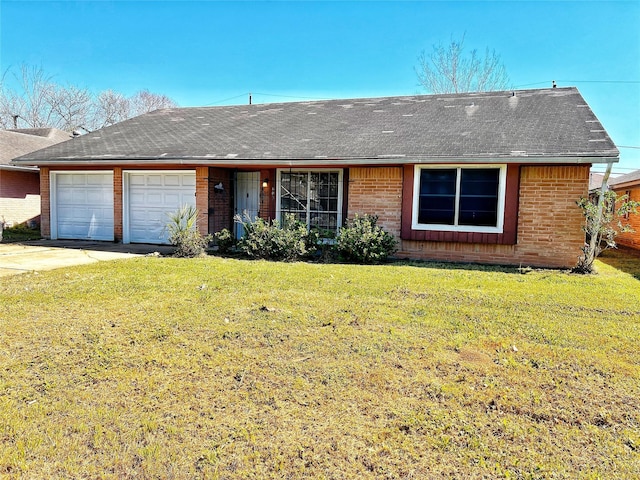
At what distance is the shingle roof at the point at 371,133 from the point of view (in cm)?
930

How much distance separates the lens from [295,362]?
3744 mm

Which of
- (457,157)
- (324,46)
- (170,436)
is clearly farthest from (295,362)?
(324,46)

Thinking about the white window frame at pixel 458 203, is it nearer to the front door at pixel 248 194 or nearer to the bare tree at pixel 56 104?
the front door at pixel 248 194

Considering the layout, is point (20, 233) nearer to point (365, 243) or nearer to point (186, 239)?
point (186, 239)

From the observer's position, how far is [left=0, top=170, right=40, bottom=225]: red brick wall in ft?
51.0

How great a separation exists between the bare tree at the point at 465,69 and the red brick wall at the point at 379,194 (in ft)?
54.8

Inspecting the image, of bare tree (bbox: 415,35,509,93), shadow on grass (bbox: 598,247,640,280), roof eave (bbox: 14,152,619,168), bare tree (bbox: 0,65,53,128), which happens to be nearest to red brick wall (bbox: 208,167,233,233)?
roof eave (bbox: 14,152,619,168)

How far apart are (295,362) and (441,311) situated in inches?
96.6

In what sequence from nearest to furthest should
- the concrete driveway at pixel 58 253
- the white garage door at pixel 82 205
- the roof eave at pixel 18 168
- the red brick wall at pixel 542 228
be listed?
the concrete driveway at pixel 58 253 → the red brick wall at pixel 542 228 → the white garage door at pixel 82 205 → the roof eave at pixel 18 168

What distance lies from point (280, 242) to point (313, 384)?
20.9ft

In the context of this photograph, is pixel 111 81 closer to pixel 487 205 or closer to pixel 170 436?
pixel 487 205

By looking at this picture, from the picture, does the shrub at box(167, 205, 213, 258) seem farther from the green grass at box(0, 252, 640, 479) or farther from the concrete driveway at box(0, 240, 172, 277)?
the green grass at box(0, 252, 640, 479)

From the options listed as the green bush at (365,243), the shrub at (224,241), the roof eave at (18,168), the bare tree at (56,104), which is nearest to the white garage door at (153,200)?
the shrub at (224,241)

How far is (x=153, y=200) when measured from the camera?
12.1 m
